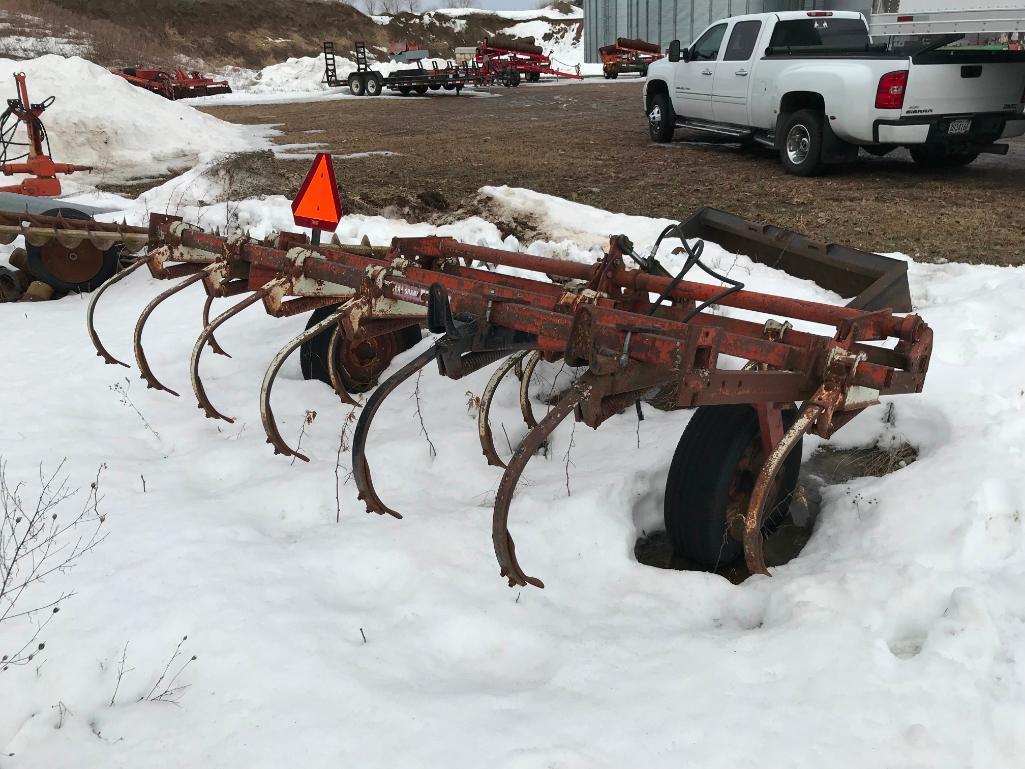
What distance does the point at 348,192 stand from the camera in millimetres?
9461

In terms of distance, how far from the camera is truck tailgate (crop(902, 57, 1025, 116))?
854cm

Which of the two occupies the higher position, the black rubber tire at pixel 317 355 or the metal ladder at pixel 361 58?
the metal ladder at pixel 361 58

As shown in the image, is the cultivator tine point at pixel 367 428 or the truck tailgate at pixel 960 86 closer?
the cultivator tine point at pixel 367 428

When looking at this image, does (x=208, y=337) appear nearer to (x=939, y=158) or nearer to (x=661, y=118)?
(x=939, y=158)

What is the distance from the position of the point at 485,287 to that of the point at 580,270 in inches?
25.8

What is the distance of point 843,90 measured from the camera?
8984 mm

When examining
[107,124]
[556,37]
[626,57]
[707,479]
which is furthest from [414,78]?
[556,37]

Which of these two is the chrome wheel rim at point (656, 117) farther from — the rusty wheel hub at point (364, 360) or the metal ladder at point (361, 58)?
the metal ladder at point (361, 58)

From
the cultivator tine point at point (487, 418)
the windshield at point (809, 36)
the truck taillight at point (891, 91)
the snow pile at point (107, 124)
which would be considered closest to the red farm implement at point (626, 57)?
the snow pile at point (107, 124)

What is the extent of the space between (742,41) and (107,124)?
387 inches

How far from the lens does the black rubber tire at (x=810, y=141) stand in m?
9.57

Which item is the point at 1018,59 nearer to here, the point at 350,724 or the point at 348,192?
the point at 348,192

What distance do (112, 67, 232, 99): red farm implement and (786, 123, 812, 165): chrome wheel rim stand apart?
65.8ft

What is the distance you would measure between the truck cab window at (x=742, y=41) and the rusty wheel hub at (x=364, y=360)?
7.88 meters
